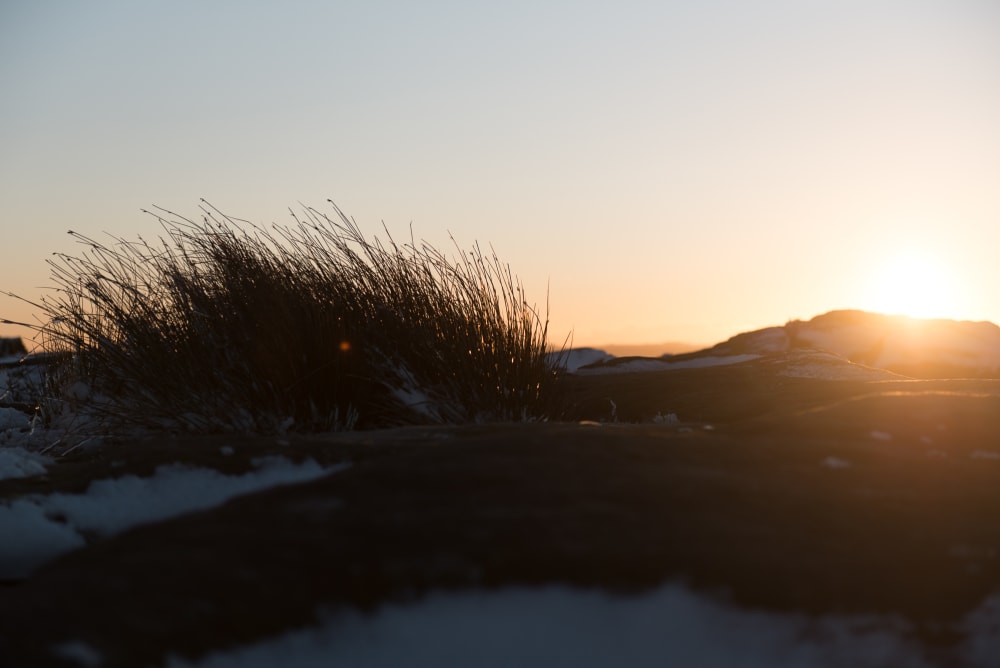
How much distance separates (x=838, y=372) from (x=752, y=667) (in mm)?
3743

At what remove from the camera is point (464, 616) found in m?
1.47

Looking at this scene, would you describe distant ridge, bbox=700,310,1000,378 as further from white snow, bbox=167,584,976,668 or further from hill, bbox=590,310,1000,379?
white snow, bbox=167,584,976,668

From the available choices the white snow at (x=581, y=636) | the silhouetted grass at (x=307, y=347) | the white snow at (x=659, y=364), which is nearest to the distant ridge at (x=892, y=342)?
the white snow at (x=659, y=364)

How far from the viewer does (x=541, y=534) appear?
1.61 m

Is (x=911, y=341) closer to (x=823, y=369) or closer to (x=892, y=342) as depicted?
(x=892, y=342)

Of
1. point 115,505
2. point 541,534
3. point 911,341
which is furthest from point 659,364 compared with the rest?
point 541,534

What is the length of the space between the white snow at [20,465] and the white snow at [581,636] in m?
1.39

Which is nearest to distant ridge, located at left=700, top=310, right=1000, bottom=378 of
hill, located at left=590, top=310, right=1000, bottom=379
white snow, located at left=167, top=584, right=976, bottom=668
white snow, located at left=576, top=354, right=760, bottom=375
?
hill, located at left=590, top=310, right=1000, bottom=379

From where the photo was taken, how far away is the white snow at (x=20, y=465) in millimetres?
2445

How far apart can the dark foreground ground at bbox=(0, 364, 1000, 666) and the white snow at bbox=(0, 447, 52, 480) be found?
0.54ft

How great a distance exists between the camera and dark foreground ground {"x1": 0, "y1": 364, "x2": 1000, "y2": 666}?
145cm

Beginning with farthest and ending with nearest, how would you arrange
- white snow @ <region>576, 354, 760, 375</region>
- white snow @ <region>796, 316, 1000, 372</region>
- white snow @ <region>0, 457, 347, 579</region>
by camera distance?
1. white snow @ <region>796, 316, 1000, 372</region>
2. white snow @ <region>576, 354, 760, 375</region>
3. white snow @ <region>0, 457, 347, 579</region>

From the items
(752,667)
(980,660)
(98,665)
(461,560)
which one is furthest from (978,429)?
(98,665)

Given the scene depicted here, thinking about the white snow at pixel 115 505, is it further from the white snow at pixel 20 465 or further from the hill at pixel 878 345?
the hill at pixel 878 345
